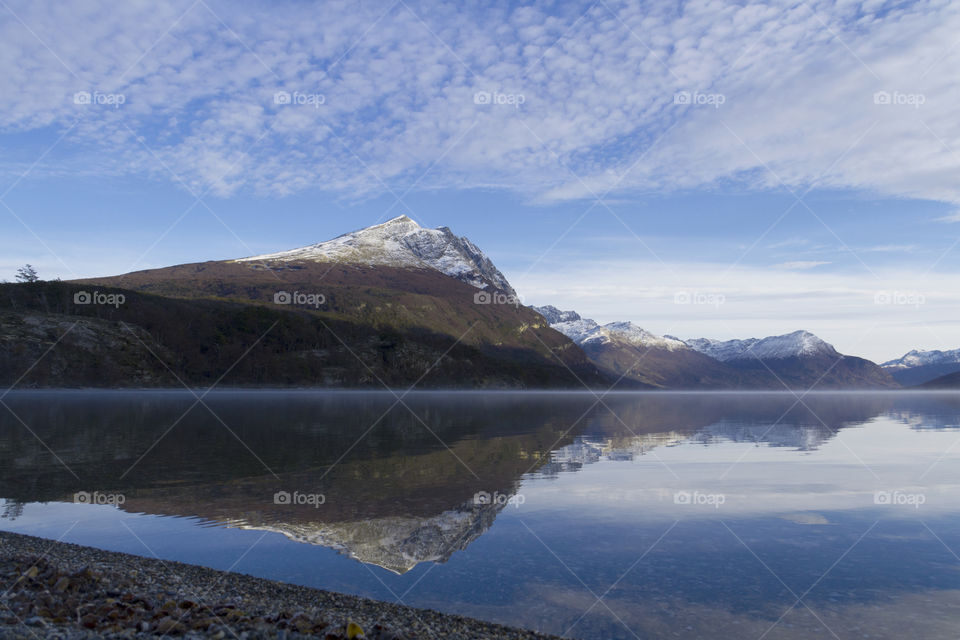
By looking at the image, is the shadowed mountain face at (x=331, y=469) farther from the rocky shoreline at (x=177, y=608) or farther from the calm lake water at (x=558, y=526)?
the rocky shoreline at (x=177, y=608)

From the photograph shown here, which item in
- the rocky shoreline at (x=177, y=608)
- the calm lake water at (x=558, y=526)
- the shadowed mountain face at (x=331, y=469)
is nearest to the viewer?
the rocky shoreline at (x=177, y=608)

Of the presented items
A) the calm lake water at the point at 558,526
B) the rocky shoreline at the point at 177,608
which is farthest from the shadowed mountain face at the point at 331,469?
the rocky shoreline at the point at 177,608

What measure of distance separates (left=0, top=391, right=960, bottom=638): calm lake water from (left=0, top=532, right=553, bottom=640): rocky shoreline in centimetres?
138

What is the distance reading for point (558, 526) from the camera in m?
23.5

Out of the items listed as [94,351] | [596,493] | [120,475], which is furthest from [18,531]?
[94,351]

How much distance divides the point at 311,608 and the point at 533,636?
5379 mm

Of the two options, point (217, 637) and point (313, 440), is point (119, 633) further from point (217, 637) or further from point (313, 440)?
point (313, 440)

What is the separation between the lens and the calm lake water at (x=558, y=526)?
1548cm

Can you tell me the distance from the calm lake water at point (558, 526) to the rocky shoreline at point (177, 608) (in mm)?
1379

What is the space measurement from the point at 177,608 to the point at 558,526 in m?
14.5

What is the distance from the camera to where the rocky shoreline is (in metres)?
11.6

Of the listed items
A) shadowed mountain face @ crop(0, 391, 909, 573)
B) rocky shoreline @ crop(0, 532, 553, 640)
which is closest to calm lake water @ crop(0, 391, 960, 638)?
shadowed mountain face @ crop(0, 391, 909, 573)

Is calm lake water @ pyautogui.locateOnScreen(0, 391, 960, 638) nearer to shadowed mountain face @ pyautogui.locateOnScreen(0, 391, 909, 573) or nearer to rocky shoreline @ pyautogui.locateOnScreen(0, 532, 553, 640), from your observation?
shadowed mountain face @ pyautogui.locateOnScreen(0, 391, 909, 573)

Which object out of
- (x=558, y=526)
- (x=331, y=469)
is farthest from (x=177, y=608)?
(x=331, y=469)
